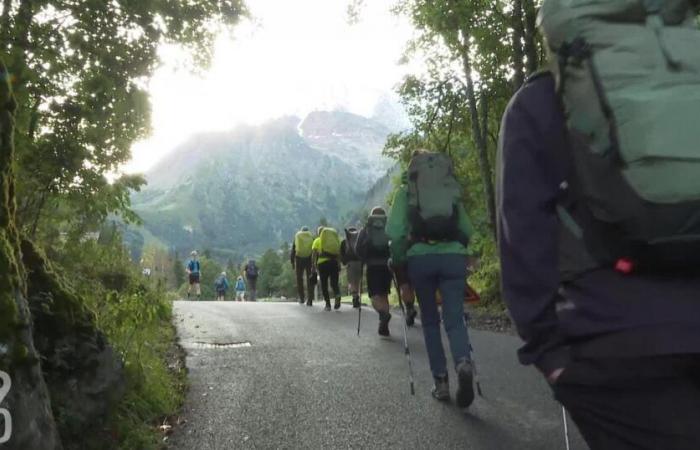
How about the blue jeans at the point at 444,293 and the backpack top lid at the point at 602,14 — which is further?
the blue jeans at the point at 444,293

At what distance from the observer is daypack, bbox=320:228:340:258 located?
1377cm

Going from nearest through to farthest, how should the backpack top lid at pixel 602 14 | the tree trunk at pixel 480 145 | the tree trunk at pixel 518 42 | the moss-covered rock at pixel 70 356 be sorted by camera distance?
1. the backpack top lid at pixel 602 14
2. the moss-covered rock at pixel 70 356
3. the tree trunk at pixel 518 42
4. the tree trunk at pixel 480 145

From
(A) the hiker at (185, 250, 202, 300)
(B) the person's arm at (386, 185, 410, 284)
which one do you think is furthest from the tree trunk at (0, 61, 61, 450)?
(A) the hiker at (185, 250, 202, 300)

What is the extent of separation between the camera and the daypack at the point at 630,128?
4.41 ft

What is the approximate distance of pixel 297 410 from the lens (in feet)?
16.3

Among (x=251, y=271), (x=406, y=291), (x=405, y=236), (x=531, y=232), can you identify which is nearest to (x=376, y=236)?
(x=406, y=291)

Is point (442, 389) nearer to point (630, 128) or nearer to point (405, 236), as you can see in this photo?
point (405, 236)

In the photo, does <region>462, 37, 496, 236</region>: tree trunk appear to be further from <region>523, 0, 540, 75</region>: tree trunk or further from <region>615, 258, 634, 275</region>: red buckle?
<region>615, 258, 634, 275</region>: red buckle

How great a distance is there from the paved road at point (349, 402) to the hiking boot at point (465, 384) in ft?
0.35

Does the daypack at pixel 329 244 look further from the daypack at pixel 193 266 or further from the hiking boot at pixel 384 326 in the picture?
the daypack at pixel 193 266

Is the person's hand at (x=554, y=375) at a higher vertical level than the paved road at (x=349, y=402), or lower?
higher

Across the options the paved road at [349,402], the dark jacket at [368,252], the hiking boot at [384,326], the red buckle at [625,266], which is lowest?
the paved road at [349,402]

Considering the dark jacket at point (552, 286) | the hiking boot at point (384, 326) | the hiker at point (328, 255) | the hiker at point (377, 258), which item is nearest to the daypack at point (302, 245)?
the hiker at point (328, 255)

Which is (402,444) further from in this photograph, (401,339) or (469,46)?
(469,46)
